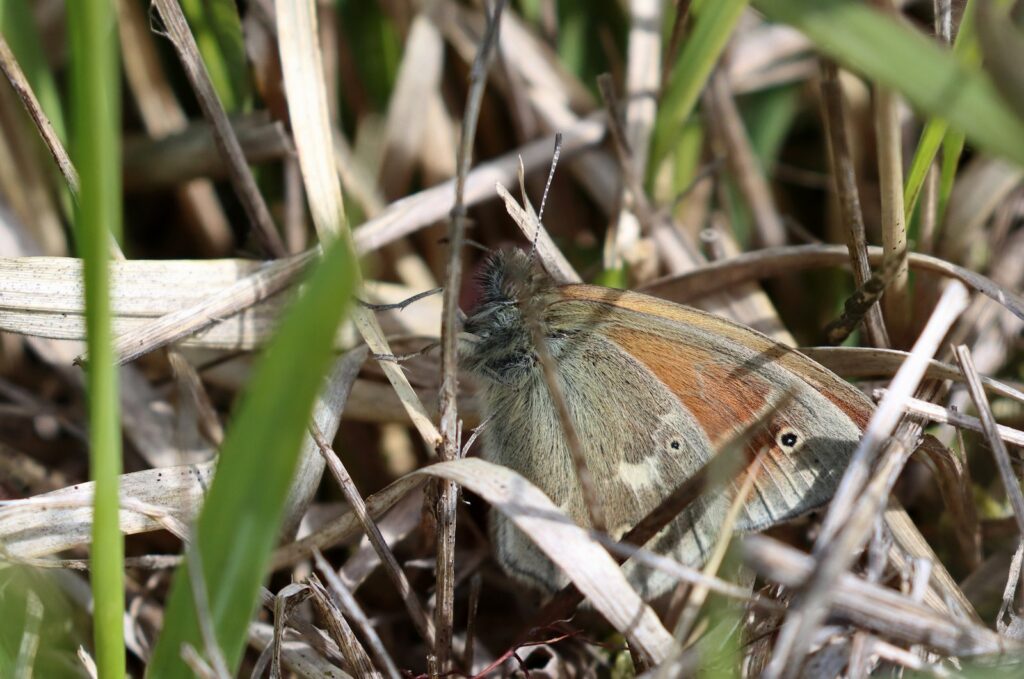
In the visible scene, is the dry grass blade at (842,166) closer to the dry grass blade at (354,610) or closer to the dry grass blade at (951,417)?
the dry grass blade at (951,417)

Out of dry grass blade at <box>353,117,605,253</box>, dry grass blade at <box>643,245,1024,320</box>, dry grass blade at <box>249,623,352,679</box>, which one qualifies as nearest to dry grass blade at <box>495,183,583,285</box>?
dry grass blade at <box>353,117,605,253</box>

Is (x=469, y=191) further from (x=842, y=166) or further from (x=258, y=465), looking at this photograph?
(x=258, y=465)

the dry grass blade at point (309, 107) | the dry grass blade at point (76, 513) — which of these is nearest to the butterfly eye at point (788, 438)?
the dry grass blade at point (309, 107)

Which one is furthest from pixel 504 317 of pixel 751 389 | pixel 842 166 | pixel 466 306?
pixel 842 166

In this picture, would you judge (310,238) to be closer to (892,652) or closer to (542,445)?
(542,445)

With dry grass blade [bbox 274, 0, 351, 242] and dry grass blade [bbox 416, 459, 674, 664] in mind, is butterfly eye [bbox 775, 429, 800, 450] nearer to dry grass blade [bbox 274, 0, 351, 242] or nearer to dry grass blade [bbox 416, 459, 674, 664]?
dry grass blade [bbox 416, 459, 674, 664]

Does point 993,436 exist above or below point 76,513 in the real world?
below
